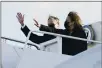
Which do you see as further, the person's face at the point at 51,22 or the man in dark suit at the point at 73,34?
the person's face at the point at 51,22

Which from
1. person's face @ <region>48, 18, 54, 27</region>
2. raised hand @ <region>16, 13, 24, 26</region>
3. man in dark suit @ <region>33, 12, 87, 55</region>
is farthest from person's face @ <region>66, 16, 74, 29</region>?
raised hand @ <region>16, 13, 24, 26</region>

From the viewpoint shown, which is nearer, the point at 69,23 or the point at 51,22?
the point at 69,23

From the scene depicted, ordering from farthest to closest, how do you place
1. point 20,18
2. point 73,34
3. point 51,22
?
point 20,18, point 51,22, point 73,34

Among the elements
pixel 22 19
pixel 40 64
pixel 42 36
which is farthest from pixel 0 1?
pixel 40 64

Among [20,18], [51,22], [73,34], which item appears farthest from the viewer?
[20,18]

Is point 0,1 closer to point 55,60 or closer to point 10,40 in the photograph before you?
point 10,40

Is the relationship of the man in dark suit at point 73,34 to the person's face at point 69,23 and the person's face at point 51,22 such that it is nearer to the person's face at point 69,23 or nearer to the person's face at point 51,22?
the person's face at point 69,23

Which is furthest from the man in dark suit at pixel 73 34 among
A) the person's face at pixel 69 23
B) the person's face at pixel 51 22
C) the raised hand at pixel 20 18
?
the raised hand at pixel 20 18

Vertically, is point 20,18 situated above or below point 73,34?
above

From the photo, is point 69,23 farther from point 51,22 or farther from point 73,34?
point 51,22

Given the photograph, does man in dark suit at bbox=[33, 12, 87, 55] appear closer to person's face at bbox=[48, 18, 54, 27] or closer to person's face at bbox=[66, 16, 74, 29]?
person's face at bbox=[66, 16, 74, 29]

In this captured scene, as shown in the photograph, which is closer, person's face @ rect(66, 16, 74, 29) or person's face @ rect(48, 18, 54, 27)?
person's face @ rect(66, 16, 74, 29)

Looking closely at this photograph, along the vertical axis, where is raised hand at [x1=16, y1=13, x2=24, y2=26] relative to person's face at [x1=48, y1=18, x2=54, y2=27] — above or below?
above

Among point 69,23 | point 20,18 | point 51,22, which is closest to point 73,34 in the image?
point 69,23
